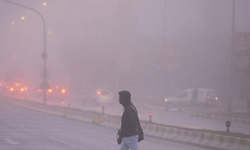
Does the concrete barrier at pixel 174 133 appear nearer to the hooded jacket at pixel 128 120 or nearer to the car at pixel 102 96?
the hooded jacket at pixel 128 120

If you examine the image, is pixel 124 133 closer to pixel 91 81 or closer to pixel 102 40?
pixel 91 81

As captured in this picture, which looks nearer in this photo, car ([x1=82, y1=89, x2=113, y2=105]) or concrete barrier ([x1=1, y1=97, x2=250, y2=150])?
concrete barrier ([x1=1, y1=97, x2=250, y2=150])

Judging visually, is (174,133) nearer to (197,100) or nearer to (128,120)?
(128,120)

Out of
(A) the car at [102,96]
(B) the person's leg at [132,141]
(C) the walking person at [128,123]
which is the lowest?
(A) the car at [102,96]

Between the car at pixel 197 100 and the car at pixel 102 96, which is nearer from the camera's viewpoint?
the car at pixel 197 100

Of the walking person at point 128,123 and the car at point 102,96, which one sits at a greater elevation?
the walking person at point 128,123

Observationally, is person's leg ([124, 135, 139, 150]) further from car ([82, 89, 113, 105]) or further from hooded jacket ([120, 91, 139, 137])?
car ([82, 89, 113, 105])

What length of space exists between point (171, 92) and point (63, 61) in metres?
31.8

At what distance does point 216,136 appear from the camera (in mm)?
17812

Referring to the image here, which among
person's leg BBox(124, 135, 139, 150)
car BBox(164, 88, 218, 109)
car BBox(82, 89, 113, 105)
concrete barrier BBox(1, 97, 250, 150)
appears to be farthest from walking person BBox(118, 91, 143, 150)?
car BBox(82, 89, 113, 105)

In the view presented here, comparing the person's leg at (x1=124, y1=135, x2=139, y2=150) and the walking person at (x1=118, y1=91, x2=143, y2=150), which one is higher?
the walking person at (x1=118, y1=91, x2=143, y2=150)

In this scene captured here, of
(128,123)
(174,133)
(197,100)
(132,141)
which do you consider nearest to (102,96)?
(197,100)

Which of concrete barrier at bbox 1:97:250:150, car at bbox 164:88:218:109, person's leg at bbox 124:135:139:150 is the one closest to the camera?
person's leg at bbox 124:135:139:150

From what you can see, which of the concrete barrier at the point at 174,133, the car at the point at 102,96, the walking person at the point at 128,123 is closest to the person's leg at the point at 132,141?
the walking person at the point at 128,123
